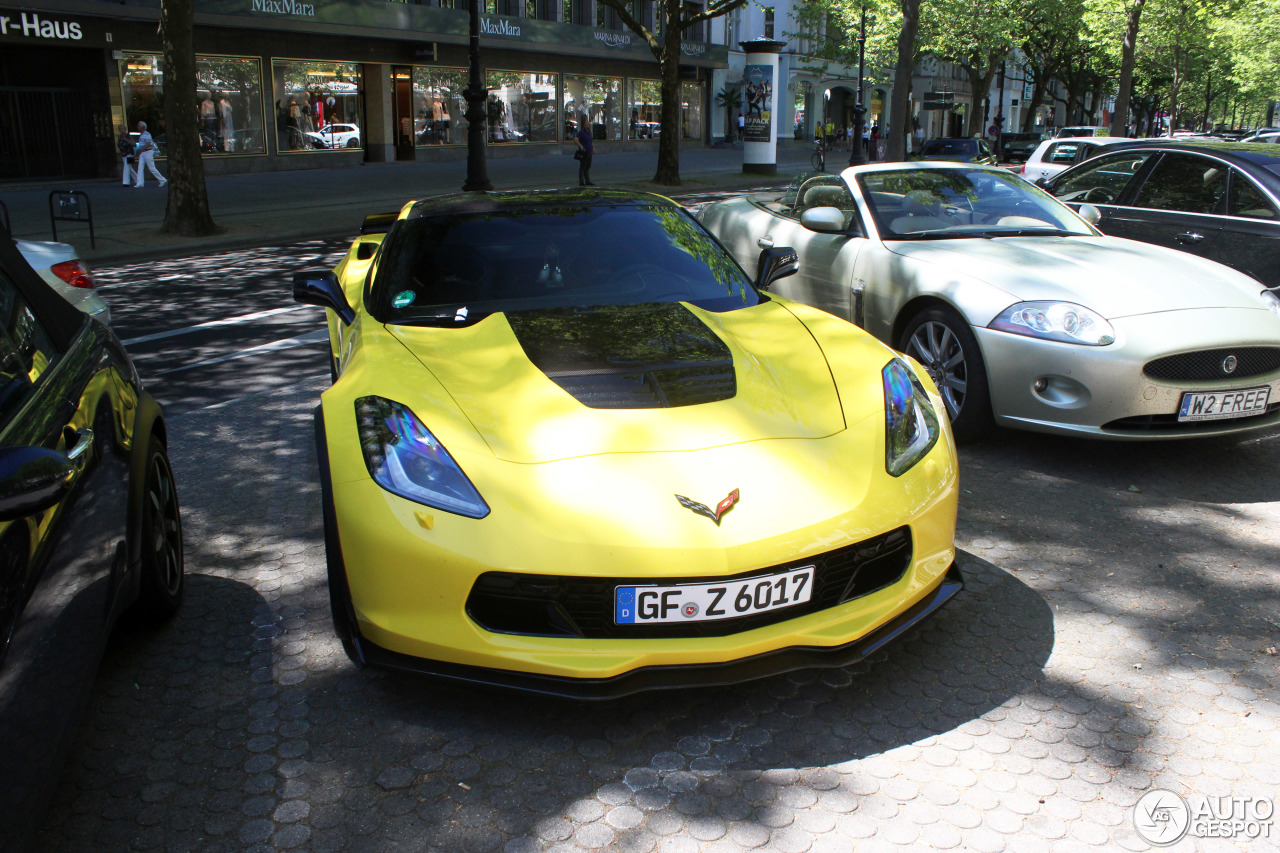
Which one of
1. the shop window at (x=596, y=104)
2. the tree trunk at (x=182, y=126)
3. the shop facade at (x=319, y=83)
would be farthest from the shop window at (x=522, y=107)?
the tree trunk at (x=182, y=126)

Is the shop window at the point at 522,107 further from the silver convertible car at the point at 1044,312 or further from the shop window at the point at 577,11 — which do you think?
the silver convertible car at the point at 1044,312

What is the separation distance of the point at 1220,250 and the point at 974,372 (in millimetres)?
3307

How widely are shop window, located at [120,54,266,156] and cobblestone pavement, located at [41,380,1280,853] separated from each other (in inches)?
1056

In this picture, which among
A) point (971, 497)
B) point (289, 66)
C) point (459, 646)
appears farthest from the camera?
point (289, 66)

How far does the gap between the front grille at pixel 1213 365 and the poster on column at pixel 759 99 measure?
26172 mm

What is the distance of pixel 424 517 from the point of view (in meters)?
2.66

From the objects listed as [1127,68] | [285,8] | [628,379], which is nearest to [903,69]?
[1127,68]

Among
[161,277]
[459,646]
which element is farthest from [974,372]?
[161,277]

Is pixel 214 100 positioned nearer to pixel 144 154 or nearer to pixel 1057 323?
pixel 144 154

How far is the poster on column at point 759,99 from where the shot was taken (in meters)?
29.8

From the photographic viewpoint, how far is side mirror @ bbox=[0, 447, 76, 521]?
171cm

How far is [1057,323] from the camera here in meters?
4.82

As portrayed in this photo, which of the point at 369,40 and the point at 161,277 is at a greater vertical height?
the point at 369,40

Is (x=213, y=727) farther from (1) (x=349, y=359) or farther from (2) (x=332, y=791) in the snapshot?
(1) (x=349, y=359)
